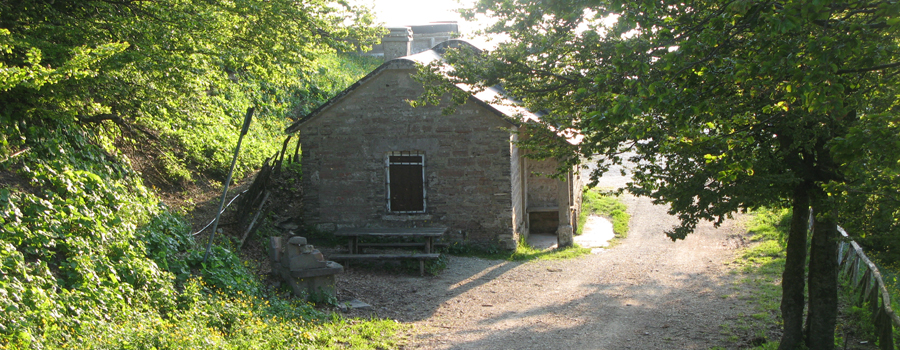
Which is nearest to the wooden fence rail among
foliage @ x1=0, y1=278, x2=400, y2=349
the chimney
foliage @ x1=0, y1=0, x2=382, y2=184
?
foliage @ x1=0, y1=278, x2=400, y2=349

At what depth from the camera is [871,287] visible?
8727 millimetres

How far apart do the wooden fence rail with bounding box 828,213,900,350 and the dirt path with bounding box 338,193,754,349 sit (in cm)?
157

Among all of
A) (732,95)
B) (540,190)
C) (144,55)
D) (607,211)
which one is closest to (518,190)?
(540,190)

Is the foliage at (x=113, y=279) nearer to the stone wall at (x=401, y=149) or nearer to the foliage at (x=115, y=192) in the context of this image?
the foliage at (x=115, y=192)

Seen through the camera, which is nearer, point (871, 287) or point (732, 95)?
point (732, 95)

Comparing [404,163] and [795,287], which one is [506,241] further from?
[795,287]

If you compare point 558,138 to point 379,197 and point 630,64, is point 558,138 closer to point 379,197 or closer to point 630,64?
point 630,64

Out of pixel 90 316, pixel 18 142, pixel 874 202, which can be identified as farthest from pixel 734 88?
pixel 18 142

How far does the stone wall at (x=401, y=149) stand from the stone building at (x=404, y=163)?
0.07ft

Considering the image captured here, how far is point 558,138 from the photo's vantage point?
867 cm

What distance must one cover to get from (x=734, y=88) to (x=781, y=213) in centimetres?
1163

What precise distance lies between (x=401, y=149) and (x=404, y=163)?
0.36 meters

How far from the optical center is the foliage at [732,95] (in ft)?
15.4

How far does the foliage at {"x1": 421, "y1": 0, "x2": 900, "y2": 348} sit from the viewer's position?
4.71 meters
